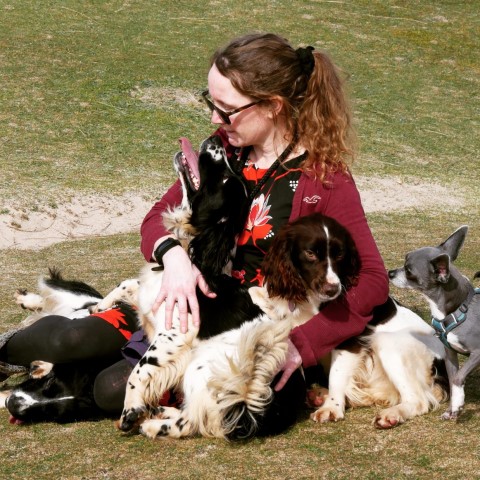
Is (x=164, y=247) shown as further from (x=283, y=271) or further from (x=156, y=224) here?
(x=283, y=271)

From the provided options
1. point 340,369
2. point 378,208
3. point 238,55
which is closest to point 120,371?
point 340,369

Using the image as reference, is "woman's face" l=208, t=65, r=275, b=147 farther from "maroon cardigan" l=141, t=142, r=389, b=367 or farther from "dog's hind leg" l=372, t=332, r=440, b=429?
"dog's hind leg" l=372, t=332, r=440, b=429

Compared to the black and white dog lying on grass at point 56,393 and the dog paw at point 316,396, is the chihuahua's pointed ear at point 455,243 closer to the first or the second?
the dog paw at point 316,396

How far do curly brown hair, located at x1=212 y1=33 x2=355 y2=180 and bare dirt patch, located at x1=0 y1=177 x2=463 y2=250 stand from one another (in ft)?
23.4

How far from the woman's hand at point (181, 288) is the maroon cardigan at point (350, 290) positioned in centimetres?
53

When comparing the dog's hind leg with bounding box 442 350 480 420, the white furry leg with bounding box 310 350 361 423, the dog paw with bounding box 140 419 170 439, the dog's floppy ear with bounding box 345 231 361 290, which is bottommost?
the dog paw with bounding box 140 419 170 439

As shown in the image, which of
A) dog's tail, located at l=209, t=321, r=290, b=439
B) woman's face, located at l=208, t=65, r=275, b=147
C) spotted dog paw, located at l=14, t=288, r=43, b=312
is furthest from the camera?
spotted dog paw, located at l=14, t=288, r=43, b=312

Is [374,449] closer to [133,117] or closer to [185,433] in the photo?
[185,433]

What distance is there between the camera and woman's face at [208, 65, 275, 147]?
439 cm

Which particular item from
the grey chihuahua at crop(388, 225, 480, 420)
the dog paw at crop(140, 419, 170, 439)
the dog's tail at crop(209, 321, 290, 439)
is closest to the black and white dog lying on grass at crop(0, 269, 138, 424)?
the dog paw at crop(140, 419, 170, 439)

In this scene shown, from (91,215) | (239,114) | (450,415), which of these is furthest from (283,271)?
(91,215)

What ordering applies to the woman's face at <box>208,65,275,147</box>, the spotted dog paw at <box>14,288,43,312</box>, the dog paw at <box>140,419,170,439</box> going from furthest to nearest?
the spotted dog paw at <box>14,288,43,312</box>
the woman's face at <box>208,65,275,147</box>
the dog paw at <box>140,419,170,439</box>

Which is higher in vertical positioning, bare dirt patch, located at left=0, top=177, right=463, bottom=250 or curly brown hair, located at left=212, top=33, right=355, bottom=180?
curly brown hair, located at left=212, top=33, right=355, bottom=180

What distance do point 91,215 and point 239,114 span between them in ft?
28.3
